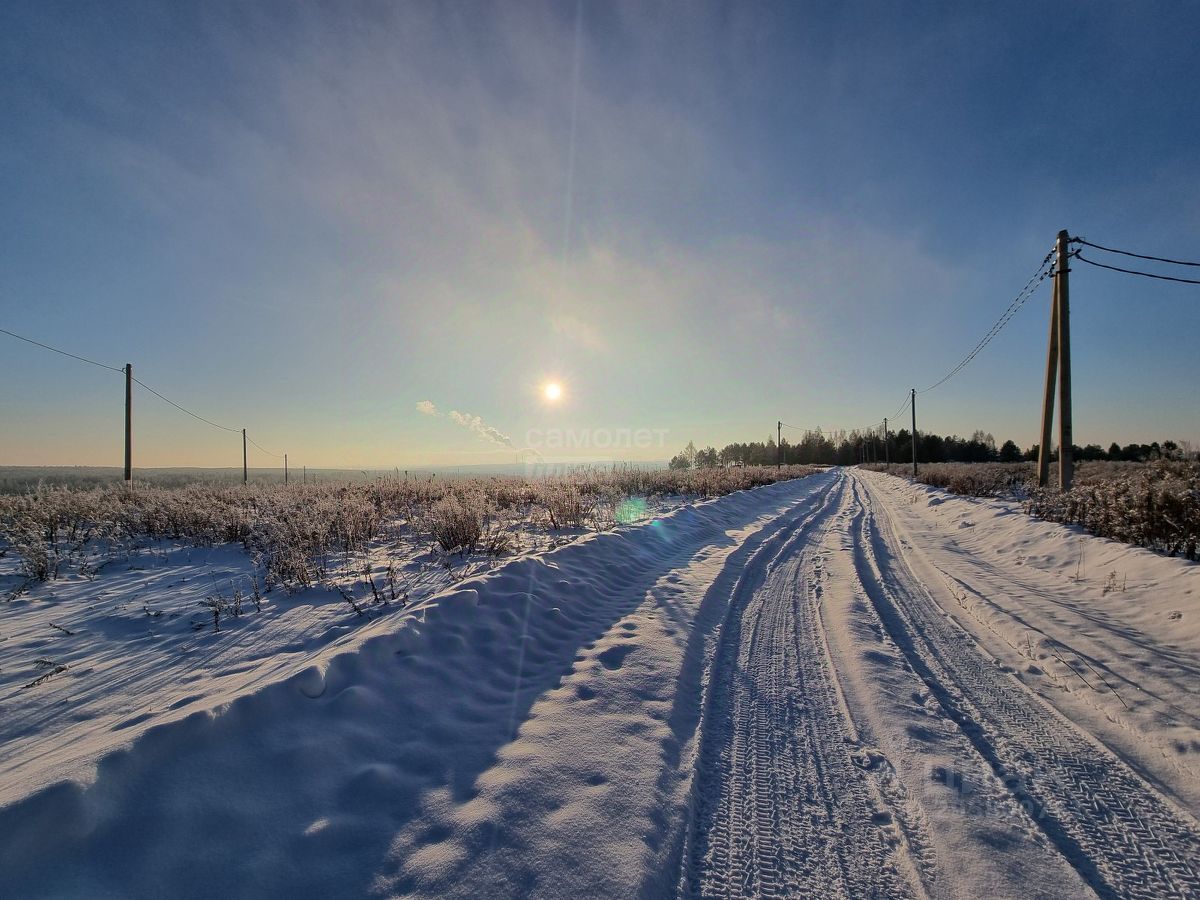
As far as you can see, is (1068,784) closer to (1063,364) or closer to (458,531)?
(458,531)

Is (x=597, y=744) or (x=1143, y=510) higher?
(x=1143, y=510)

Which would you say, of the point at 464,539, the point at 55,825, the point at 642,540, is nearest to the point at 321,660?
the point at 55,825

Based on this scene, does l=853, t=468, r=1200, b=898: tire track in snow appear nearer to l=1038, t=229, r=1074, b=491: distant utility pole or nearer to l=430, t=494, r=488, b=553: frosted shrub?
l=430, t=494, r=488, b=553: frosted shrub

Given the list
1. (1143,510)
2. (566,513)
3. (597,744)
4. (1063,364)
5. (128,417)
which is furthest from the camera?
(128,417)

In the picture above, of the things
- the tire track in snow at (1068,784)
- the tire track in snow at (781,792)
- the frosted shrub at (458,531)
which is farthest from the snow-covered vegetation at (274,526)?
the tire track in snow at (1068,784)

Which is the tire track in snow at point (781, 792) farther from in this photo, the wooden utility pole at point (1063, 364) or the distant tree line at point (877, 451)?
the distant tree line at point (877, 451)

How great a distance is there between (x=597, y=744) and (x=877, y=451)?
350 feet

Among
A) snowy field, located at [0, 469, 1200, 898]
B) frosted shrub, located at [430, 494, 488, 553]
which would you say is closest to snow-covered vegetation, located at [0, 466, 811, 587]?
frosted shrub, located at [430, 494, 488, 553]

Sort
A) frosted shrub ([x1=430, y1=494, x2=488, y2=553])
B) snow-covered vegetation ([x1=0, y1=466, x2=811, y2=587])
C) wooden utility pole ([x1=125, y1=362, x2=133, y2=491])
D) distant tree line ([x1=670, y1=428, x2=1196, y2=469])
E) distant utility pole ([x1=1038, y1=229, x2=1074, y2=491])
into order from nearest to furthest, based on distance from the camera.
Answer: snow-covered vegetation ([x1=0, y1=466, x2=811, y2=587]), frosted shrub ([x1=430, y1=494, x2=488, y2=553]), distant utility pole ([x1=1038, y1=229, x2=1074, y2=491]), wooden utility pole ([x1=125, y1=362, x2=133, y2=491]), distant tree line ([x1=670, y1=428, x2=1196, y2=469])

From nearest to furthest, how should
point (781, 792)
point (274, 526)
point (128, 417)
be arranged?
point (781, 792) < point (274, 526) < point (128, 417)

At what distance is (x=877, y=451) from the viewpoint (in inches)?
3664

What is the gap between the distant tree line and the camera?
51125 mm

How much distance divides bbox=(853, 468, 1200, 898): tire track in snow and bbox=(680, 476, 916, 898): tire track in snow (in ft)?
2.40

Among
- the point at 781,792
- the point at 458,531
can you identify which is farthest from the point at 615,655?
the point at 458,531
